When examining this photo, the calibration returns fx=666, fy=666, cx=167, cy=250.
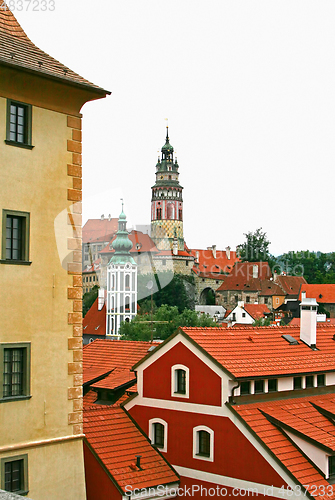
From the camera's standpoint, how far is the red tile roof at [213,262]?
125 meters

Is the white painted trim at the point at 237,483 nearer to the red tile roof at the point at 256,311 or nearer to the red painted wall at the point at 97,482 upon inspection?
the red painted wall at the point at 97,482

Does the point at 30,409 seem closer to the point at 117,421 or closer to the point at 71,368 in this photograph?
the point at 71,368

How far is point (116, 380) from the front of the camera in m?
19.6

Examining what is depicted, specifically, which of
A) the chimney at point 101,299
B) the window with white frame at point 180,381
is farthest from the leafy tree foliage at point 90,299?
the window with white frame at point 180,381

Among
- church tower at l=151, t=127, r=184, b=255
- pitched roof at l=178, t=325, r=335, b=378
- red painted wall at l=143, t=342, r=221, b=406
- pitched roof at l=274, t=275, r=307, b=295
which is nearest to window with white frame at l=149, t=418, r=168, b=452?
red painted wall at l=143, t=342, r=221, b=406

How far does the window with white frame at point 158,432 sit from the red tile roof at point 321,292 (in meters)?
79.2

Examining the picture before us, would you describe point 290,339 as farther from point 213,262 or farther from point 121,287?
point 213,262

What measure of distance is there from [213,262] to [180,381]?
11277 centimetres

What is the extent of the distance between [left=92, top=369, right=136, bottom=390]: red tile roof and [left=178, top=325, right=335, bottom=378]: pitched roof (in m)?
2.92

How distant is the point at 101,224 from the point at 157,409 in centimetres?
12388

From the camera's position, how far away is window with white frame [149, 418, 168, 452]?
17022 mm

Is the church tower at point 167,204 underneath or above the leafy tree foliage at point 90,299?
above

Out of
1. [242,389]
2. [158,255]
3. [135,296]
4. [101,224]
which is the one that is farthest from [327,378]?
[101,224]

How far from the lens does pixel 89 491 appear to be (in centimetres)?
1504
